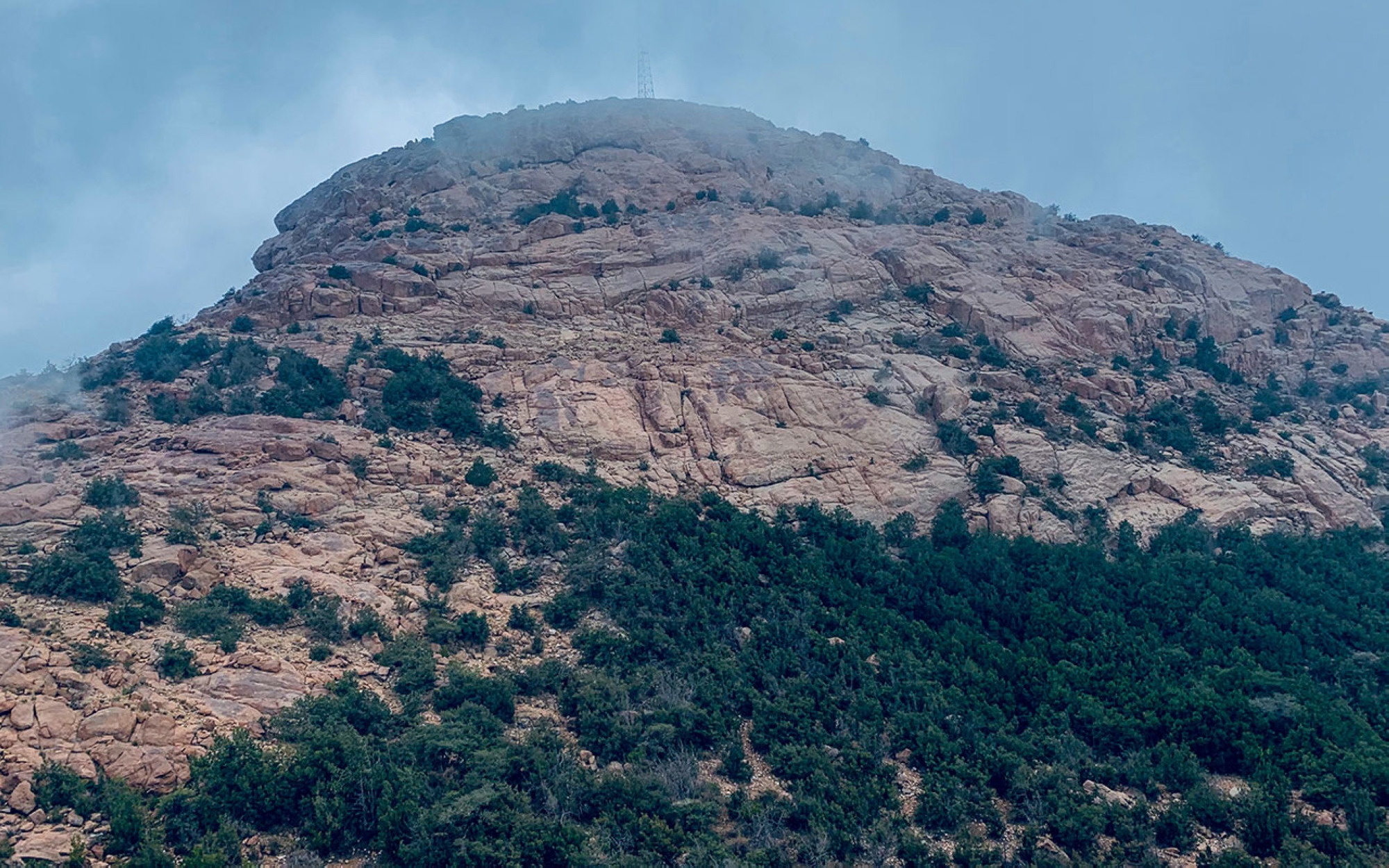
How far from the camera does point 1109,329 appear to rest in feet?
132

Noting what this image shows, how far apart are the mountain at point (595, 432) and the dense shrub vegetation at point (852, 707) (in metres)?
0.24

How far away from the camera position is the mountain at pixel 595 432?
70.6ft

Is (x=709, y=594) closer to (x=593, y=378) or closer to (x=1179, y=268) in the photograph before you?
(x=593, y=378)

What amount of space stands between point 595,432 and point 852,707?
41.7 ft

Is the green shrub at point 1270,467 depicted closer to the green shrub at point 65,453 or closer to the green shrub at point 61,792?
the green shrub at point 61,792

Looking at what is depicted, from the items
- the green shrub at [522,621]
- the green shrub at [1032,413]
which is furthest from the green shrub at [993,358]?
the green shrub at [522,621]

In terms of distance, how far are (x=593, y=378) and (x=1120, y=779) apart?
1997cm

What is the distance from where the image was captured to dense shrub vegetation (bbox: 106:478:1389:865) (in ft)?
63.2

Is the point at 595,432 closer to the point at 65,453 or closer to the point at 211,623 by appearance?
the point at 211,623

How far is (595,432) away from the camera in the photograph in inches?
1287

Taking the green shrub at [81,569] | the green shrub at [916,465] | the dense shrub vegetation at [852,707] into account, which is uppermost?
the green shrub at [916,465]

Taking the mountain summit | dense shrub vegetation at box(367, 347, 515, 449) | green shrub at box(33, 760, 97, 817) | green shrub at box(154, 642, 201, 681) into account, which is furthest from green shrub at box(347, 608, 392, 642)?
the mountain summit

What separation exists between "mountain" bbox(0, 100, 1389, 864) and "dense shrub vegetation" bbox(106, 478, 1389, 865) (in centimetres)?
24

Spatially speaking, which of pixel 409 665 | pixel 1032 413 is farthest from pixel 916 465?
pixel 409 665
